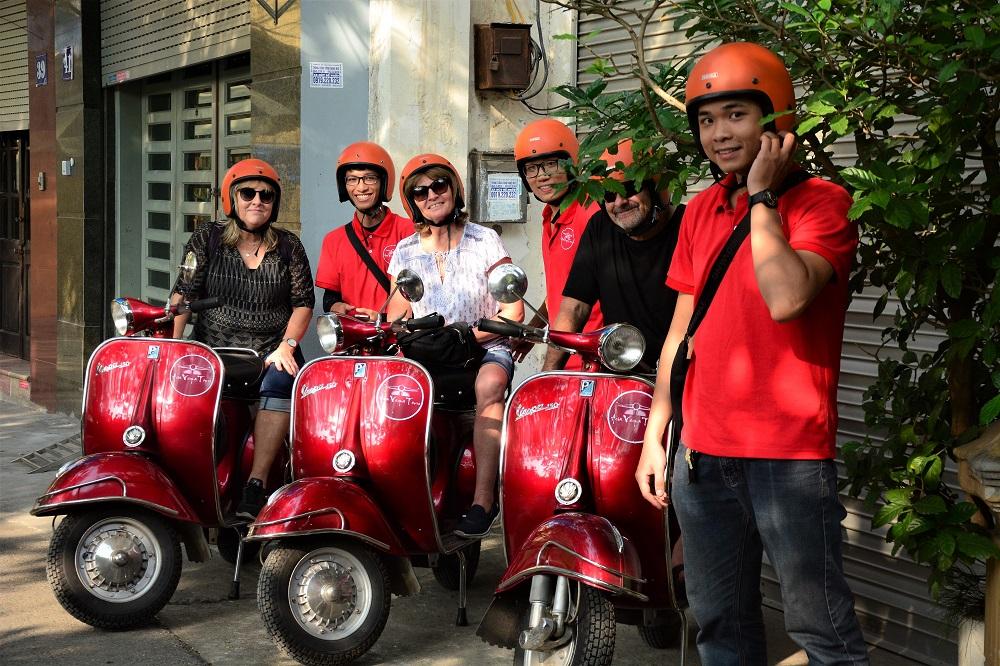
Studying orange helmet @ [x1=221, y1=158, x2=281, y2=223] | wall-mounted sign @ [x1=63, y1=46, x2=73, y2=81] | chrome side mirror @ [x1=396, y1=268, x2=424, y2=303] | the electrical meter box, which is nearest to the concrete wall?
the electrical meter box

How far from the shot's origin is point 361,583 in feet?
15.3

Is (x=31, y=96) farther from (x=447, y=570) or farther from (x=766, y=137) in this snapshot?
(x=766, y=137)

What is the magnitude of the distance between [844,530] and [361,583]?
206 cm

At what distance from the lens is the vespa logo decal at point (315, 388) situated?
5.07 metres

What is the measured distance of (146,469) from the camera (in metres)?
5.06

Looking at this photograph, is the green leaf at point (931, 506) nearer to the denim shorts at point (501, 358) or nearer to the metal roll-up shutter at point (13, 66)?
the denim shorts at point (501, 358)

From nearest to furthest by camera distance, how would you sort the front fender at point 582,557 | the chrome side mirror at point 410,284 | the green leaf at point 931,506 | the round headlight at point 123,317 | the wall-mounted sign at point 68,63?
the green leaf at point 931,506 → the front fender at point 582,557 → the chrome side mirror at point 410,284 → the round headlight at point 123,317 → the wall-mounted sign at point 68,63

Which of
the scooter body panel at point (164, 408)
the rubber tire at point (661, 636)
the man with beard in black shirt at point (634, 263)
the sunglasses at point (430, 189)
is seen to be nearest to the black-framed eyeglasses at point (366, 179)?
the sunglasses at point (430, 189)

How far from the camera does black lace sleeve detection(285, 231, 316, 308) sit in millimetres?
5922

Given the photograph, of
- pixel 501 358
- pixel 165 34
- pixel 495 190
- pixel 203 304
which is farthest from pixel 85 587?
pixel 165 34

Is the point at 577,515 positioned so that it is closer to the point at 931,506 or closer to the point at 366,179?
the point at 931,506

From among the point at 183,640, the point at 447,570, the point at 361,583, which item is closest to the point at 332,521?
the point at 361,583

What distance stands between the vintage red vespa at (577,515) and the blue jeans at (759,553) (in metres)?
0.63

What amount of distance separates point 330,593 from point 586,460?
3.56 ft
